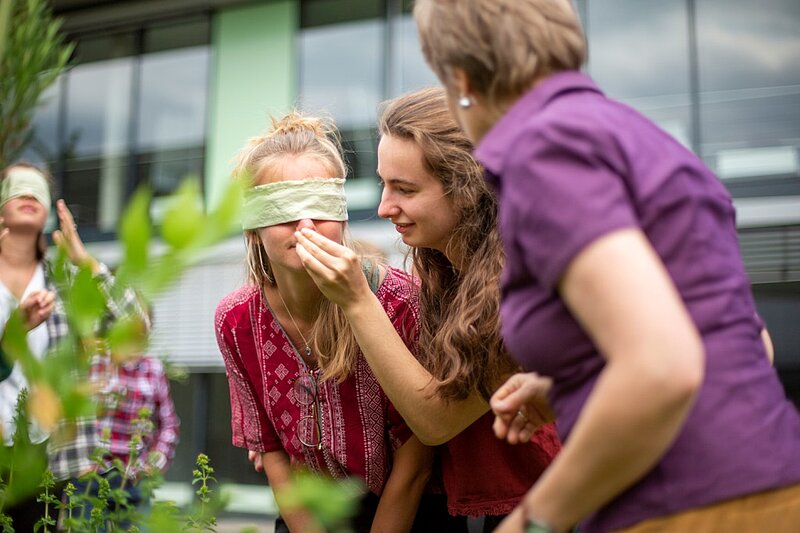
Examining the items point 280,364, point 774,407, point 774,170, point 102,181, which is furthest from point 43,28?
point 102,181

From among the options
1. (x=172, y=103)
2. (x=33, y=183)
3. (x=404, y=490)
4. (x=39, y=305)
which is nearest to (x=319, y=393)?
(x=404, y=490)

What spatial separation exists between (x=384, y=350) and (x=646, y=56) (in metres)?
8.66

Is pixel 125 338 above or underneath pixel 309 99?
underneath

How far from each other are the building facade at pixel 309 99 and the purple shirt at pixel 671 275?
821 cm

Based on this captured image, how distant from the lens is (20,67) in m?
1.04

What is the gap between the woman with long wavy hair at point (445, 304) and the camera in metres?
2.23

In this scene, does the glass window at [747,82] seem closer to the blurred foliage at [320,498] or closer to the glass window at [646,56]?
the glass window at [646,56]

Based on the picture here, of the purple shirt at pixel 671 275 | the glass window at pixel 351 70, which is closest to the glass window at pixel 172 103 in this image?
the glass window at pixel 351 70

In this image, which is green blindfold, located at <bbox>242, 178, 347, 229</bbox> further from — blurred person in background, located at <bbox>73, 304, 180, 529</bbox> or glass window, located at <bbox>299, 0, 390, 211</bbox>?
glass window, located at <bbox>299, 0, 390, 211</bbox>

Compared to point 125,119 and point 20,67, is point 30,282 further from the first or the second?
point 125,119

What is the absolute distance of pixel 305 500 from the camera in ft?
2.46

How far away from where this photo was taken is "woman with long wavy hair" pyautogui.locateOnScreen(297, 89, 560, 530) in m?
2.23

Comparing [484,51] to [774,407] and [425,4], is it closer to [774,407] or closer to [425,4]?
[425,4]

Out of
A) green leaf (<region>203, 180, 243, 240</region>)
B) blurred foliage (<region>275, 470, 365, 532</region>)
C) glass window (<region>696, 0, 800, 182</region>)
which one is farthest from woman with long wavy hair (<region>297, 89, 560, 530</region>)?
glass window (<region>696, 0, 800, 182</region>)
